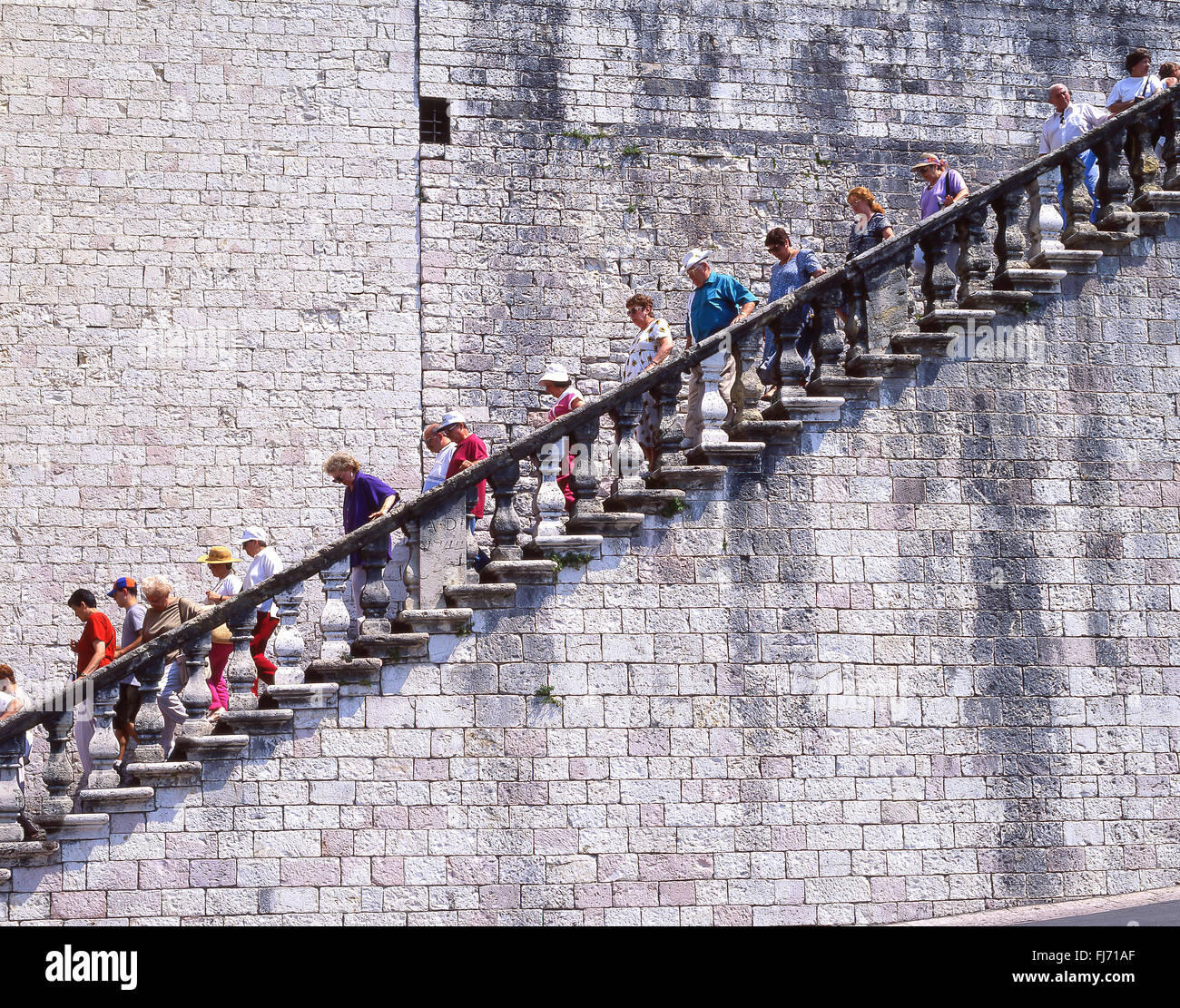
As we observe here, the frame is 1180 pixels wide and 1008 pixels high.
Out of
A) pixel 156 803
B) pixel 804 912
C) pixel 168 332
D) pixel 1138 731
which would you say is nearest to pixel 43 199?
pixel 168 332

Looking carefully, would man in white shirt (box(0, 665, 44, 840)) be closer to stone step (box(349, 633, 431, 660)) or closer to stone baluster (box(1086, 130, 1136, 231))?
stone step (box(349, 633, 431, 660))

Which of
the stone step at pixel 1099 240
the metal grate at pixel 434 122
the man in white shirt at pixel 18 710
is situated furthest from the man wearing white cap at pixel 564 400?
the metal grate at pixel 434 122

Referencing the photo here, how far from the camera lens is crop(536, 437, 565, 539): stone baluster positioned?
9086 mm

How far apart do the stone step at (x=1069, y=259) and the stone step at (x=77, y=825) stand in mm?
6788

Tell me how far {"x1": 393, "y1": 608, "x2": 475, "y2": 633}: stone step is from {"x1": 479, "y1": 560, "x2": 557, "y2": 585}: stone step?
0.27 metres

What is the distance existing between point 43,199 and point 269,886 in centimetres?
684

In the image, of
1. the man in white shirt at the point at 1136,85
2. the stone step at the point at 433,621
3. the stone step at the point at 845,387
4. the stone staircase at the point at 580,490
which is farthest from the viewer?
the man in white shirt at the point at 1136,85

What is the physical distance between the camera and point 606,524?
9156 millimetres

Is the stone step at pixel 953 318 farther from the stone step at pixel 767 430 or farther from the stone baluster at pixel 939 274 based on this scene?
the stone step at pixel 767 430

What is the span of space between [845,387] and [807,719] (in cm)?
211

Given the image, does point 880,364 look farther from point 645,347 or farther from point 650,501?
point 650,501

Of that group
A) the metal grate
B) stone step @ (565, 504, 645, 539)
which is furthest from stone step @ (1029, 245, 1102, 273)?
the metal grate

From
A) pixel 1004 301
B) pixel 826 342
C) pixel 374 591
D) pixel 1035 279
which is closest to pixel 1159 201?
pixel 1035 279

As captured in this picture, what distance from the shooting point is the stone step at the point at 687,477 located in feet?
30.3
